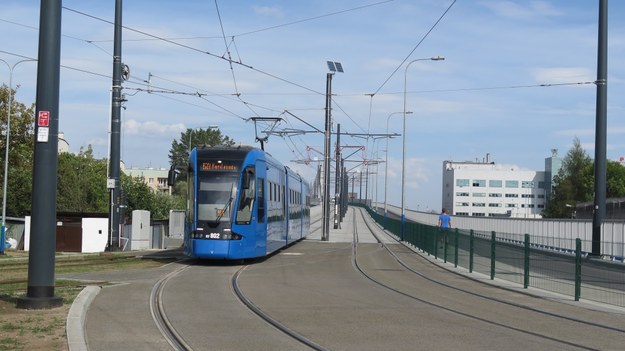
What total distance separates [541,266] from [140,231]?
774 inches

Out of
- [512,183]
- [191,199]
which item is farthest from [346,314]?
[512,183]

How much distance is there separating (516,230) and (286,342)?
32190mm

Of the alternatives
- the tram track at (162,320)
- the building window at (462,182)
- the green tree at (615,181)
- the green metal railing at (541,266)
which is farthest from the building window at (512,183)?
the tram track at (162,320)

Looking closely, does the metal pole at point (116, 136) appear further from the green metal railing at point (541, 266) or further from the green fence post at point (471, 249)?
the green fence post at point (471, 249)

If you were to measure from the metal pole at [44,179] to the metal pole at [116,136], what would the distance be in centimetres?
1681

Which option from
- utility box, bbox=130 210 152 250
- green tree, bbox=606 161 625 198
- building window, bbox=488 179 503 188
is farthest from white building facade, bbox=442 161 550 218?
utility box, bbox=130 210 152 250

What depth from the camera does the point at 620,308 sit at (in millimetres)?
14930

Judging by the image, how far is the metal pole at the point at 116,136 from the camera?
94.3 ft

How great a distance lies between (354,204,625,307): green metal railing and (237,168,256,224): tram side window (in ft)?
21.5

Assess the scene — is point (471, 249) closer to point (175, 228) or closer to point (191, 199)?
point (191, 199)

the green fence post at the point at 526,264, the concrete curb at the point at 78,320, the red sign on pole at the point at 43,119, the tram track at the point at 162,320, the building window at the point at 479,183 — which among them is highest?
the building window at the point at 479,183

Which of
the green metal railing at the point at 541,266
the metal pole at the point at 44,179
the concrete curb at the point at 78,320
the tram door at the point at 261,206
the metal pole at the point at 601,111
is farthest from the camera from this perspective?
the metal pole at the point at 601,111

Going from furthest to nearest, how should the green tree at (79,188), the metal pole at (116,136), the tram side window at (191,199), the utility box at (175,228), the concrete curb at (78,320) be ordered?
the green tree at (79,188)
the utility box at (175,228)
the metal pole at (116,136)
the tram side window at (191,199)
the concrete curb at (78,320)

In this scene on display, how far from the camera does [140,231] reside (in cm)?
3338
